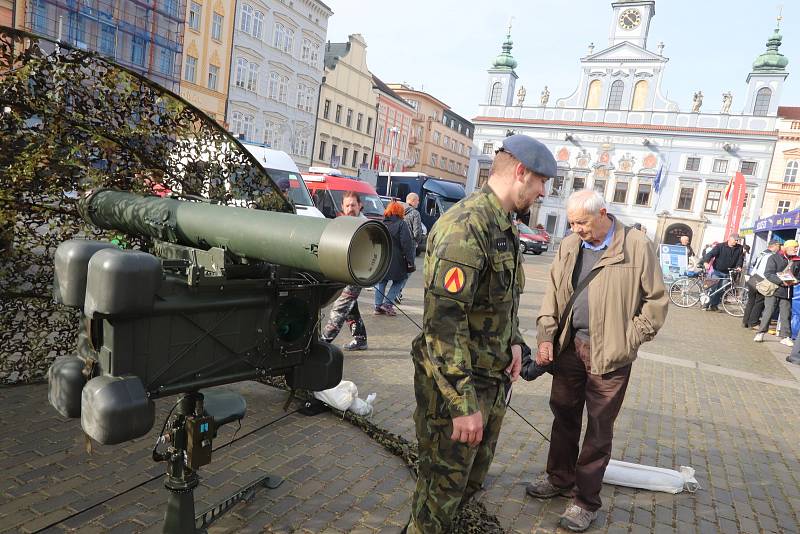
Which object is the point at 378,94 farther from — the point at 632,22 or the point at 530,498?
the point at 530,498

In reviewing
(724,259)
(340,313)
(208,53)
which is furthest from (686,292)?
(208,53)

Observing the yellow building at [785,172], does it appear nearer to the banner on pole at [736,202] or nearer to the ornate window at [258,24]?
the banner on pole at [736,202]

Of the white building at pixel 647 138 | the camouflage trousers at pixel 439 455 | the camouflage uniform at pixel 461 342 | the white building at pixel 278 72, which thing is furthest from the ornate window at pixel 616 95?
the camouflage trousers at pixel 439 455

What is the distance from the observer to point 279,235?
7.10ft

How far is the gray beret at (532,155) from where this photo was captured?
7.84 feet

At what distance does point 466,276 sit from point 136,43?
32784 mm

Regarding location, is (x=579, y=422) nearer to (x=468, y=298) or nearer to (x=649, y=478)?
(x=649, y=478)

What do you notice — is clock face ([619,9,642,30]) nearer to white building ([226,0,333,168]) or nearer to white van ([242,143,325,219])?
white building ([226,0,333,168])

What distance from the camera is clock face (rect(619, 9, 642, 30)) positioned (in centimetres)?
5444

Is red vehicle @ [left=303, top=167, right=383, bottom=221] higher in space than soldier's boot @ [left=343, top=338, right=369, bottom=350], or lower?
higher

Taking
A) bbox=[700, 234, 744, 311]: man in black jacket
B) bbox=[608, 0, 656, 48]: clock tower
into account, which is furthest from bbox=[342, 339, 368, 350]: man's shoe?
bbox=[608, 0, 656, 48]: clock tower

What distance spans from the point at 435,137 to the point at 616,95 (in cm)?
2314

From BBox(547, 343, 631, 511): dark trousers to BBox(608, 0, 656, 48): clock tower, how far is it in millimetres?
59859

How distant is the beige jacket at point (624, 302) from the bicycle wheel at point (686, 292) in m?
13.4
